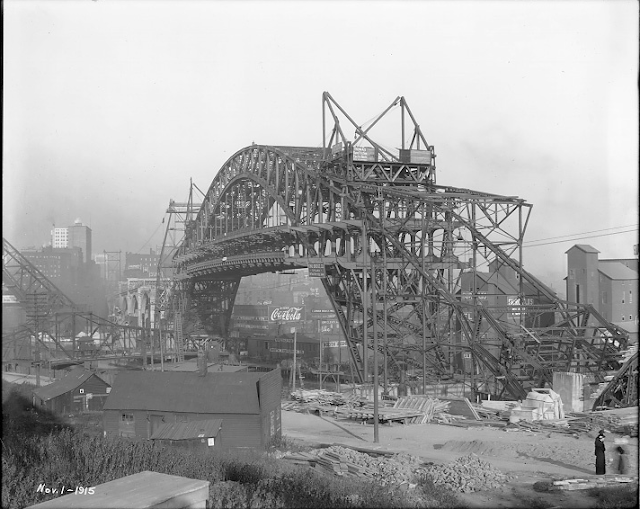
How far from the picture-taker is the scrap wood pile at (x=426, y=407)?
106 ft

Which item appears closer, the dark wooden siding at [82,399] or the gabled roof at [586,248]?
the dark wooden siding at [82,399]

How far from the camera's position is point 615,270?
6109cm

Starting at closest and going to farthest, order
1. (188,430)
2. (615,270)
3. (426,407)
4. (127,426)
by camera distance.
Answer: (188,430)
(127,426)
(426,407)
(615,270)

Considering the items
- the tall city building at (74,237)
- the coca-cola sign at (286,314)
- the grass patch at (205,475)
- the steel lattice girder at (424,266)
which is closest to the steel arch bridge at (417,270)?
the steel lattice girder at (424,266)

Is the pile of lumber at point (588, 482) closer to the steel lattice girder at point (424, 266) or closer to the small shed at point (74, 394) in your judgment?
the steel lattice girder at point (424, 266)

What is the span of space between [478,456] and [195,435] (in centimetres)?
1038

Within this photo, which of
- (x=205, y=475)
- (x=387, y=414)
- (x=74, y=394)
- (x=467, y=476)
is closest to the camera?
(x=205, y=475)

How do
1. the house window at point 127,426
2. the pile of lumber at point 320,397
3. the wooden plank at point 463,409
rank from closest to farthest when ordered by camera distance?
the house window at point 127,426 < the wooden plank at point 463,409 < the pile of lumber at point 320,397

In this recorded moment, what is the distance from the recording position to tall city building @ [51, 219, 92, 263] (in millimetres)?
77625

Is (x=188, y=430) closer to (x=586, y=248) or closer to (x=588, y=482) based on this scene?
(x=588, y=482)

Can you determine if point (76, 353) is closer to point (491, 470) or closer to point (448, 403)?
point (448, 403)

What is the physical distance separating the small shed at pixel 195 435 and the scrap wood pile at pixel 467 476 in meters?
9.57

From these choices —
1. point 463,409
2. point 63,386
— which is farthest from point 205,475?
point 63,386

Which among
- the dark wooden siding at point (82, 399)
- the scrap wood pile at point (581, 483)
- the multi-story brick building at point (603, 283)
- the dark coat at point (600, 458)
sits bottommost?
the dark wooden siding at point (82, 399)
